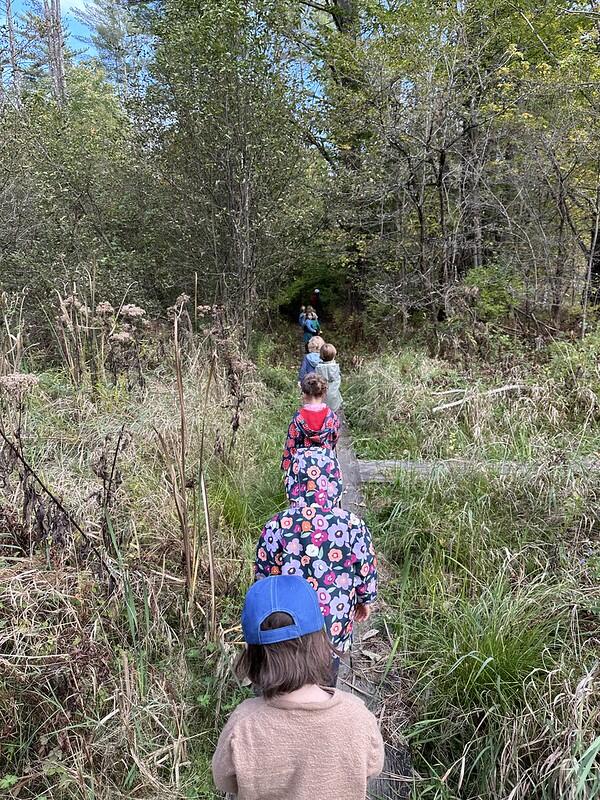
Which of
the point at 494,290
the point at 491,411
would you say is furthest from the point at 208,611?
the point at 494,290

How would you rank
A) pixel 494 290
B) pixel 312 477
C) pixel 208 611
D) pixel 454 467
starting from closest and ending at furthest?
pixel 208 611
pixel 312 477
pixel 454 467
pixel 494 290

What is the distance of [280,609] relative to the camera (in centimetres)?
125

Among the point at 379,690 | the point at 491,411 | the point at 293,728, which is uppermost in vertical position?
the point at 293,728

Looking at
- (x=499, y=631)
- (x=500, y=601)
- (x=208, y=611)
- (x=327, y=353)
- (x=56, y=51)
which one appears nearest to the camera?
(x=499, y=631)

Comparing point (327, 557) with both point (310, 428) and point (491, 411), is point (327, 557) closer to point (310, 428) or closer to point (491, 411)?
point (310, 428)

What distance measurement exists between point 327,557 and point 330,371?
3475 millimetres

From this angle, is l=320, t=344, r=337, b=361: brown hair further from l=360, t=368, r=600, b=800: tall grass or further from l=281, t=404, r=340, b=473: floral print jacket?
l=360, t=368, r=600, b=800: tall grass

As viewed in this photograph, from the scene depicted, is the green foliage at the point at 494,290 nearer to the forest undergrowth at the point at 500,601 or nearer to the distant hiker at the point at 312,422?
the forest undergrowth at the point at 500,601

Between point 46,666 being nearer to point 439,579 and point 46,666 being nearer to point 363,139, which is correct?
point 439,579

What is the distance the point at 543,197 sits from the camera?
9.46 metres

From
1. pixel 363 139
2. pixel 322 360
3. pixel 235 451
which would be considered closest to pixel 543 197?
pixel 363 139

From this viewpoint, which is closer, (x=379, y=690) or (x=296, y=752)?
(x=296, y=752)

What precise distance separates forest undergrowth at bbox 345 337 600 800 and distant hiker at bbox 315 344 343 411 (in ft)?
3.10

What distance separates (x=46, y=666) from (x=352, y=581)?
53.0 inches
